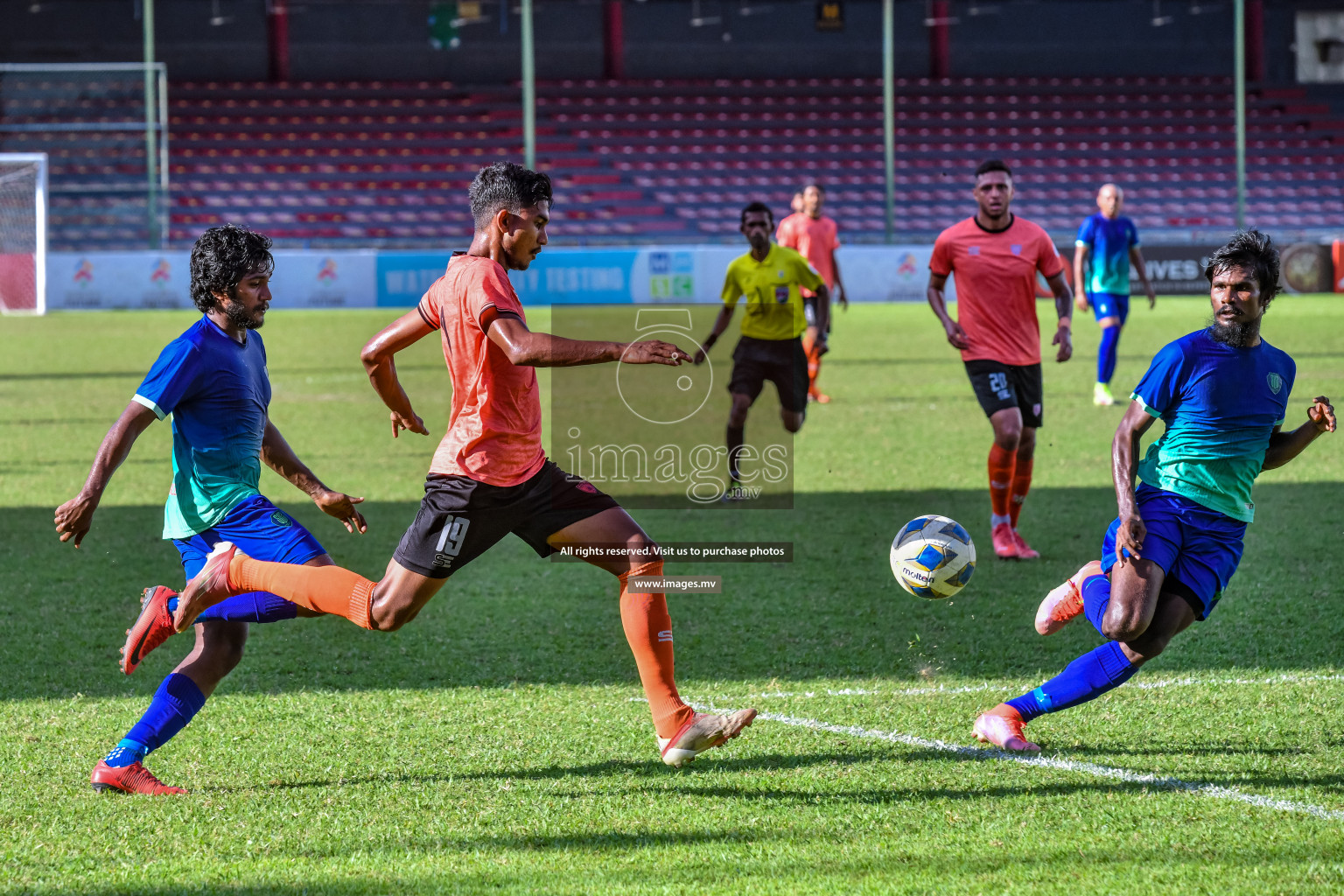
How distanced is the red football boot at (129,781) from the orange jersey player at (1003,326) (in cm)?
462

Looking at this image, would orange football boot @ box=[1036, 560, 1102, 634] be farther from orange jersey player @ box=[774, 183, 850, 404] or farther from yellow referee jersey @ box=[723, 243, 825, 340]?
orange jersey player @ box=[774, 183, 850, 404]

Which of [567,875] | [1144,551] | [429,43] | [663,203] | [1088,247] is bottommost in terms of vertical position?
[567,875]

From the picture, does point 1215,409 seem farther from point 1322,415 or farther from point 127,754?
point 127,754

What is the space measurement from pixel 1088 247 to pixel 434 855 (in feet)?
37.1

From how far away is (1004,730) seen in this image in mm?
4527

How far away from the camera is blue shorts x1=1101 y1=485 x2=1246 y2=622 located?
438cm

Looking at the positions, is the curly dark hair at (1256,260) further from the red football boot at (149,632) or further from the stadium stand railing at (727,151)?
the stadium stand railing at (727,151)

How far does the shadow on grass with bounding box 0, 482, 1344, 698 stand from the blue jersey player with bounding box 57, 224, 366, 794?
3.35 ft

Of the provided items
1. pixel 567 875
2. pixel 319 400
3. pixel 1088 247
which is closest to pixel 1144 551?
pixel 567 875

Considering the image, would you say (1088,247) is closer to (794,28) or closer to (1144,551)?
(1144,551)

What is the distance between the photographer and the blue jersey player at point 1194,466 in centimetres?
A: 438

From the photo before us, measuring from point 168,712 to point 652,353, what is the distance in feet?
6.04

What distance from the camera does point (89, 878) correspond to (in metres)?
3.56

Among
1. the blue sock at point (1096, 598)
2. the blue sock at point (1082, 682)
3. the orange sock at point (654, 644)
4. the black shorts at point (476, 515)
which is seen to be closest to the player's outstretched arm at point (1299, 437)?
the blue sock at point (1096, 598)
